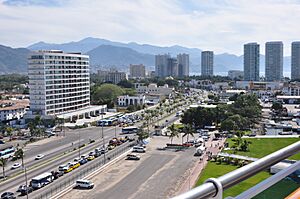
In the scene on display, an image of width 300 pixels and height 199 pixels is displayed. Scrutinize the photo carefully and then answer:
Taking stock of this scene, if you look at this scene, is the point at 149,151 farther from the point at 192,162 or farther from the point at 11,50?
the point at 11,50

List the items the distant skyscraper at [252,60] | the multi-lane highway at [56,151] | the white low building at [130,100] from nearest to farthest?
the multi-lane highway at [56,151] → the white low building at [130,100] → the distant skyscraper at [252,60]

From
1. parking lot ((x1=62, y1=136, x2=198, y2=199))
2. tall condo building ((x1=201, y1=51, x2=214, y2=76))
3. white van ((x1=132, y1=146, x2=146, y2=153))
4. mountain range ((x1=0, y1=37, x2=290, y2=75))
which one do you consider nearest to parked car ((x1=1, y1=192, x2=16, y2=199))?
parking lot ((x1=62, y1=136, x2=198, y2=199))

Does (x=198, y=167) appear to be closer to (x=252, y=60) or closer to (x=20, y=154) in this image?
(x=20, y=154)

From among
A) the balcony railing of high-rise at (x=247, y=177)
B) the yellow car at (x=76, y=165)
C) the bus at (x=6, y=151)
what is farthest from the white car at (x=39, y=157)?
the balcony railing of high-rise at (x=247, y=177)

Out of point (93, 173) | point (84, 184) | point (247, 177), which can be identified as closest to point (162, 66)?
point (93, 173)

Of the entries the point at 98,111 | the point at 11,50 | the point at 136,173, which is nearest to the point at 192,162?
the point at 136,173

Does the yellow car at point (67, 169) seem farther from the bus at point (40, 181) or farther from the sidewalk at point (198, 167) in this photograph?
the sidewalk at point (198, 167)

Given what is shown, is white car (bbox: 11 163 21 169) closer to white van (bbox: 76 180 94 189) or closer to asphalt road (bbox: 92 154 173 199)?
white van (bbox: 76 180 94 189)
